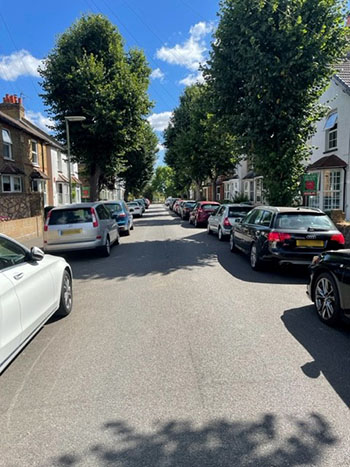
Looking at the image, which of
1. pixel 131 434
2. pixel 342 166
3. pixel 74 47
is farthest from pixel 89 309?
pixel 74 47

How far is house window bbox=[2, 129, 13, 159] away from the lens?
21312mm

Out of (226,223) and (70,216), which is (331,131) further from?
(70,216)

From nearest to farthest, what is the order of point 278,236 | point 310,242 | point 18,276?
point 18,276 < point 310,242 < point 278,236

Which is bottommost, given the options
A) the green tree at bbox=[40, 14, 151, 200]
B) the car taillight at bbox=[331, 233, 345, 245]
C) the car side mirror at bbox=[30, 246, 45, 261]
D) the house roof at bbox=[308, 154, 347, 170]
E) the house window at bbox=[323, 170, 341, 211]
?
the car taillight at bbox=[331, 233, 345, 245]

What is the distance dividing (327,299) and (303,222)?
3.04m

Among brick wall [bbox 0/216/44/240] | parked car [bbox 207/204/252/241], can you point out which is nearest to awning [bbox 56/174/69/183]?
brick wall [bbox 0/216/44/240]

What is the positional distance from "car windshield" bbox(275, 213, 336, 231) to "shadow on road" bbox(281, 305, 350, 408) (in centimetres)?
243

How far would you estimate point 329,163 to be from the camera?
17.3 meters

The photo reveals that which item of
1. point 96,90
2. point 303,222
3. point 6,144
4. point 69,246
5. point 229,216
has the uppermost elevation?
point 96,90

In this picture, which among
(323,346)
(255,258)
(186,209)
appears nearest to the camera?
(323,346)

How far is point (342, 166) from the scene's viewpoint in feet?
55.2

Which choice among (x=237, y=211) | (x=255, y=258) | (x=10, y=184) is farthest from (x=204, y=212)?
(x=10, y=184)

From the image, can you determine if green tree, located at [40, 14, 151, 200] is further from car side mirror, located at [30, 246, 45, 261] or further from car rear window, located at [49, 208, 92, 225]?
car side mirror, located at [30, 246, 45, 261]

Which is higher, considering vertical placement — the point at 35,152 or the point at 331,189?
the point at 35,152
